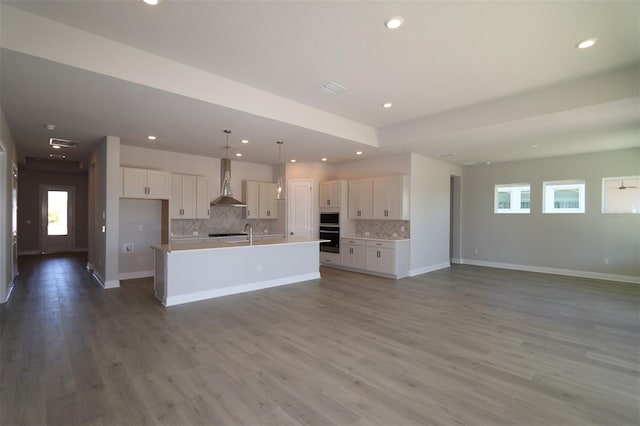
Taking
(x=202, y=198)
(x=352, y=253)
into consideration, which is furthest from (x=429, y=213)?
(x=202, y=198)

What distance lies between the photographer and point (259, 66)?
3.71 m

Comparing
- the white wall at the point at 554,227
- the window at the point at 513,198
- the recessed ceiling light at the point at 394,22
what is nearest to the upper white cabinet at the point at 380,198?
the white wall at the point at 554,227

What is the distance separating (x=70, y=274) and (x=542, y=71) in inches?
375

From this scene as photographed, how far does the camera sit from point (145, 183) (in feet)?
21.2

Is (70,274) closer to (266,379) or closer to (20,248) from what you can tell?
(20,248)

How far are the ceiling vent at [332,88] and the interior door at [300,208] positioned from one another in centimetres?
428

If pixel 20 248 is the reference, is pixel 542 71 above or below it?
above

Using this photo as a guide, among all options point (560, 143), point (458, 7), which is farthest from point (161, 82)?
point (560, 143)

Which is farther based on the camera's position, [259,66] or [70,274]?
[70,274]

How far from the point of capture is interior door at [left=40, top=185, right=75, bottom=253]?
414 inches

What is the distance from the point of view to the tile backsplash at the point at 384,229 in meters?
7.32

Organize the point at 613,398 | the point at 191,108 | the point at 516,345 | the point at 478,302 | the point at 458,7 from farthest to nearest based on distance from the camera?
the point at 478,302 → the point at 191,108 → the point at 516,345 → the point at 458,7 → the point at 613,398

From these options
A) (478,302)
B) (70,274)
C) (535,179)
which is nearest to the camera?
(478,302)

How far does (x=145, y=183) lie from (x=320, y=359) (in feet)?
17.7
